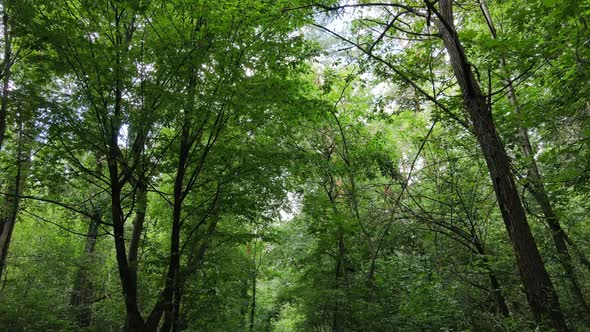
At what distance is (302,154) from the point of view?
25.0 feet

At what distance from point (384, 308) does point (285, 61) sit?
599 cm

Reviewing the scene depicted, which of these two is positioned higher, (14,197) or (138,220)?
(14,197)

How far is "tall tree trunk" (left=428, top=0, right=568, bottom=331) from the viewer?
137 inches

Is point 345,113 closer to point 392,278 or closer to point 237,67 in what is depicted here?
point 392,278

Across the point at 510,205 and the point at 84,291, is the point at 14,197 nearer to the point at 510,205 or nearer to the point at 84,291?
the point at 84,291

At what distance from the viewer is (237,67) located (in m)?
5.70

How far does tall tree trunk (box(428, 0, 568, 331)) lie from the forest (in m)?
0.02

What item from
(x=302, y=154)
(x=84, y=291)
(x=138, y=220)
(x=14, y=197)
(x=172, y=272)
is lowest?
(x=172, y=272)

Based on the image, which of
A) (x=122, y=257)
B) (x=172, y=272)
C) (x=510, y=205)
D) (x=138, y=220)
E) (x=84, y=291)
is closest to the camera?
(x=510, y=205)

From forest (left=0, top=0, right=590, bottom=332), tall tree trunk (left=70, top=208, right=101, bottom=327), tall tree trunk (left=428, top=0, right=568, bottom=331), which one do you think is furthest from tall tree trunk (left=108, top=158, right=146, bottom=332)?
tall tree trunk (left=70, top=208, right=101, bottom=327)

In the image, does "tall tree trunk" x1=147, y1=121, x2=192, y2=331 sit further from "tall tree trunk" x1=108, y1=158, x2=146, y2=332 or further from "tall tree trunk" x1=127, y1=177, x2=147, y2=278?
"tall tree trunk" x1=127, y1=177, x2=147, y2=278

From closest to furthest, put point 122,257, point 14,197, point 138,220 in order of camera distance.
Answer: point 122,257, point 14,197, point 138,220

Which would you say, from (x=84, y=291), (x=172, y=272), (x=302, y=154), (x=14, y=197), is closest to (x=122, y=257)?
(x=172, y=272)

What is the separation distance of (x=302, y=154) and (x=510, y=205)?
4.50 metres
